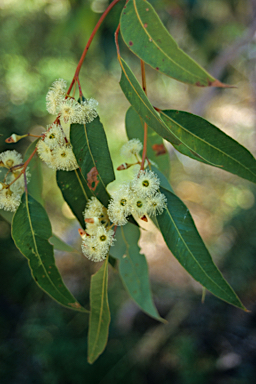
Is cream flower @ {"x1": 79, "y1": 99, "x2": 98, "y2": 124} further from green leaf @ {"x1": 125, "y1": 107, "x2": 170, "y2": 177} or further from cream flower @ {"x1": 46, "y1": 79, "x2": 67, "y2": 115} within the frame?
green leaf @ {"x1": 125, "y1": 107, "x2": 170, "y2": 177}

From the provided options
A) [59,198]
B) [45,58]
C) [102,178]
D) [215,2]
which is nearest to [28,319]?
[59,198]

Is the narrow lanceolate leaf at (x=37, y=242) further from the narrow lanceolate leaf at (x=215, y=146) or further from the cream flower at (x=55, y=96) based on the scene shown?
the narrow lanceolate leaf at (x=215, y=146)

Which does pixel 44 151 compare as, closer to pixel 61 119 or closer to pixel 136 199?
pixel 61 119

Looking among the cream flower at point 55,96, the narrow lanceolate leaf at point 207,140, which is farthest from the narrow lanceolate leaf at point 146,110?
the cream flower at point 55,96

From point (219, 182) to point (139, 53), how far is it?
2606 millimetres

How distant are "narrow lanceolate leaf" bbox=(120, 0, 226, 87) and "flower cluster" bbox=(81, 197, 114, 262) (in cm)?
29

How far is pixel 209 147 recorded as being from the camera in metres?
0.53

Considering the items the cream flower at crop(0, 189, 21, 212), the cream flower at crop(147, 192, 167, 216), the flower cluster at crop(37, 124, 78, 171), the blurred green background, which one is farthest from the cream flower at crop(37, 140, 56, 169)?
the blurred green background

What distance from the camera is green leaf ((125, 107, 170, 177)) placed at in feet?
2.47

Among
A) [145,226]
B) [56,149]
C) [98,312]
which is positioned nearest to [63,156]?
[56,149]

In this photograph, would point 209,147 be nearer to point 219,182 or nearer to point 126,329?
point 126,329

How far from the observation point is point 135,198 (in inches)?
20.3

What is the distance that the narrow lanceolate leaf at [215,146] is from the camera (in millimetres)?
514

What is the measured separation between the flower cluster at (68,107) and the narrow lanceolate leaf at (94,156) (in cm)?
2
